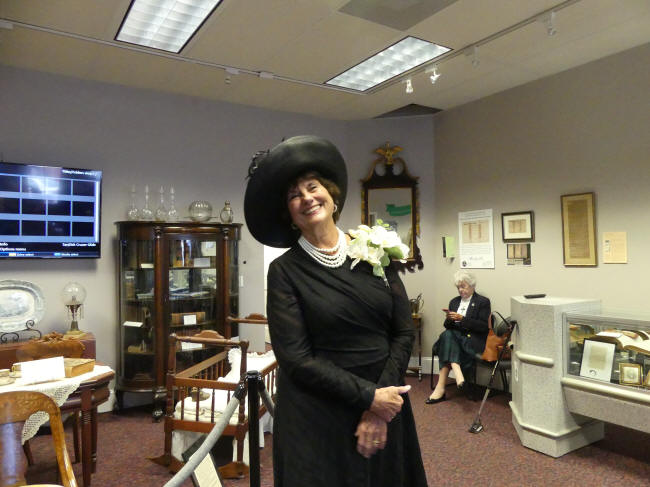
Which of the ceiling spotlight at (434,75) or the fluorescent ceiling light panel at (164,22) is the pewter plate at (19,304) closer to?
the fluorescent ceiling light panel at (164,22)

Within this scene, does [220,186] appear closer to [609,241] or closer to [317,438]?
[609,241]

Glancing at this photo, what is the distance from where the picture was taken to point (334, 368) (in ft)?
3.84

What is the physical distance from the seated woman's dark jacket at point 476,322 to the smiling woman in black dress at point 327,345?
314 cm

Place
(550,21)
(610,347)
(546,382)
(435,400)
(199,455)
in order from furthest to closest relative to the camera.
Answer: (435,400), (546,382), (550,21), (610,347), (199,455)

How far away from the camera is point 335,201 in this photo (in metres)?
1.47

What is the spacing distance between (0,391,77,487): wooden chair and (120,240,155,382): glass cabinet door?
214 centimetres

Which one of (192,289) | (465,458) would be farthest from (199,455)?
(192,289)

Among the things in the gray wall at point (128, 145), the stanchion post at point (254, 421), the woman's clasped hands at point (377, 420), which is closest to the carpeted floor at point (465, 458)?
the gray wall at point (128, 145)

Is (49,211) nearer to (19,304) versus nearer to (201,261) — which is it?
(19,304)

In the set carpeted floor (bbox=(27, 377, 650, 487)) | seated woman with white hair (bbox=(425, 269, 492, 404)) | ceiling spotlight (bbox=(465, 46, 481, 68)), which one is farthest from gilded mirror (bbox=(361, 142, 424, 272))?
carpeted floor (bbox=(27, 377, 650, 487))

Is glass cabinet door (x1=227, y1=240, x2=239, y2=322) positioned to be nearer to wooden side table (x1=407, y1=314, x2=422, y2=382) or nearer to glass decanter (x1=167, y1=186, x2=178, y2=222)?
glass decanter (x1=167, y1=186, x2=178, y2=222)

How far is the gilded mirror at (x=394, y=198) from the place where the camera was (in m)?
5.23

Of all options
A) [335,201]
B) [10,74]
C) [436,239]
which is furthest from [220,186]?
[335,201]

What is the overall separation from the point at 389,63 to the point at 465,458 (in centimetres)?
301
